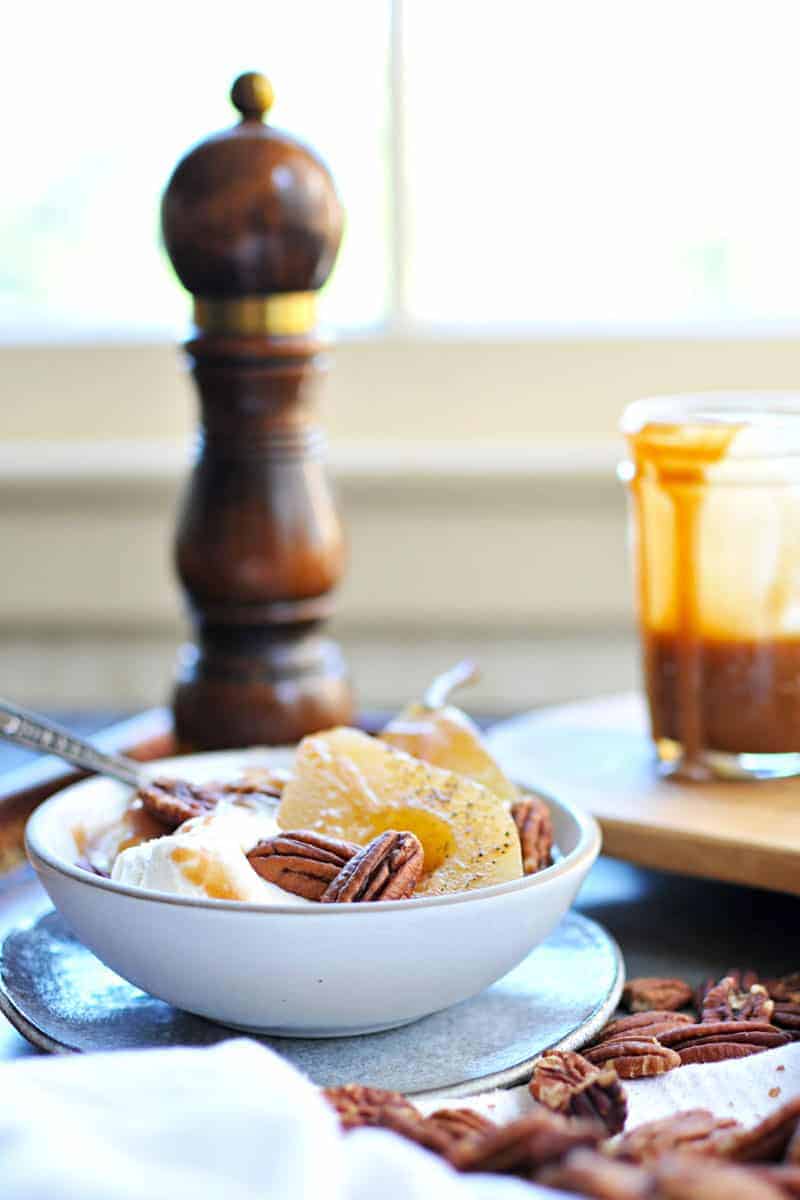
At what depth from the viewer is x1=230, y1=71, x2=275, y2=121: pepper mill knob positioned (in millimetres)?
771

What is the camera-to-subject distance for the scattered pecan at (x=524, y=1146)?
378 mm

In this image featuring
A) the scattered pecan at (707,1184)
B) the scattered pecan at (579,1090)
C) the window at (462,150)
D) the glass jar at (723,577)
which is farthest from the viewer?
the window at (462,150)

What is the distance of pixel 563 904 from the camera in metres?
0.52

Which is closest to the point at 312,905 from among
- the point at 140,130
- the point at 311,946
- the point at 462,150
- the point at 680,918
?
the point at 311,946

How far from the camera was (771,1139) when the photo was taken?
407 millimetres

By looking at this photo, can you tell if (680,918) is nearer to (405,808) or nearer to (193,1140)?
(405,808)

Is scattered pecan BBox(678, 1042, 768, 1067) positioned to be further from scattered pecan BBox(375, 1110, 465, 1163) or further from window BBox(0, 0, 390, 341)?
window BBox(0, 0, 390, 341)

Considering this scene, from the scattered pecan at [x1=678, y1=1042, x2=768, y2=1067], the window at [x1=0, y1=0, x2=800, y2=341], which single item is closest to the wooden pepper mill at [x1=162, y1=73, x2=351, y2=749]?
the scattered pecan at [x1=678, y1=1042, x2=768, y2=1067]

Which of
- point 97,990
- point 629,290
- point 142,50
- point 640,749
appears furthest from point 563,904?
point 142,50

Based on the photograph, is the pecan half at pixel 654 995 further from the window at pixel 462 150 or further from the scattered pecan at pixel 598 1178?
the window at pixel 462 150

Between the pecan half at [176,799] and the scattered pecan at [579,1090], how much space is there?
0.15m

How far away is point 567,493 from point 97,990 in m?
1.25

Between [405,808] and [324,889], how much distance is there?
0.18ft

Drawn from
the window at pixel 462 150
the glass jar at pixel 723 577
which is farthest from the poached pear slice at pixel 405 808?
the window at pixel 462 150
